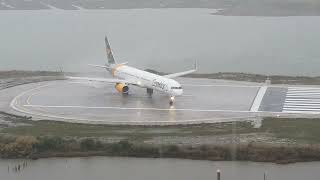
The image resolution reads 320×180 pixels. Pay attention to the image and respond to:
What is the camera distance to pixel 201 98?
55.8 meters

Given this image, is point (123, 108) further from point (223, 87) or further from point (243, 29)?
point (243, 29)

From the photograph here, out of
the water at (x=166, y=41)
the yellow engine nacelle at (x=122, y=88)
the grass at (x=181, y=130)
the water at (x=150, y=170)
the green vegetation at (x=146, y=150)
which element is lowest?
the water at (x=150, y=170)

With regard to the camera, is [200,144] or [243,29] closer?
[200,144]

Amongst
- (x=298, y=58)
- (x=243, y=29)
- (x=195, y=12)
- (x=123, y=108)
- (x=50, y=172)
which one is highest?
(x=195, y=12)

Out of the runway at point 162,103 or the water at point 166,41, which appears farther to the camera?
the water at point 166,41

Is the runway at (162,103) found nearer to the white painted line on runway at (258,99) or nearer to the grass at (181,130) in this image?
the white painted line on runway at (258,99)

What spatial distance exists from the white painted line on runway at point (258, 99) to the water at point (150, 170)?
13.7m

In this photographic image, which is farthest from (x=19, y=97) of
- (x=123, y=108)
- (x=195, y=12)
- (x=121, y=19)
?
(x=195, y=12)

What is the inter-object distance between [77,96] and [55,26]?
105m

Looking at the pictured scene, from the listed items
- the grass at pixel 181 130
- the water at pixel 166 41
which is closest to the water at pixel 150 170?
the grass at pixel 181 130

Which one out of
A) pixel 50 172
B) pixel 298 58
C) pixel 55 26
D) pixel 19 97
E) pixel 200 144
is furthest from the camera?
pixel 55 26

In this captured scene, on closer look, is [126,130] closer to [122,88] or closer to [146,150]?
[146,150]

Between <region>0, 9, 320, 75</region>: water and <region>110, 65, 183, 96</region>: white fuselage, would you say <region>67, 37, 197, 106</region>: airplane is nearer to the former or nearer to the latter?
<region>110, 65, 183, 96</region>: white fuselage

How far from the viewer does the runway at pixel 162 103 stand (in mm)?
49188
